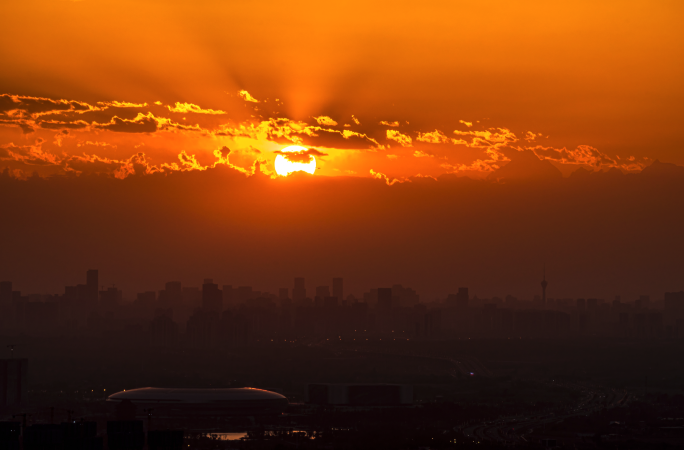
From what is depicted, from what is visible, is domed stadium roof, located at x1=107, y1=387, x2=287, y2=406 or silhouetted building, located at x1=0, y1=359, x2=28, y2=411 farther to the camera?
silhouetted building, located at x1=0, y1=359, x2=28, y2=411

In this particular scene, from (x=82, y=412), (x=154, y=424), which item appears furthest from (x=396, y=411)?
(x=82, y=412)

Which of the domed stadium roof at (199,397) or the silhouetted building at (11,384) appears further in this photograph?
the silhouetted building at (11,384)

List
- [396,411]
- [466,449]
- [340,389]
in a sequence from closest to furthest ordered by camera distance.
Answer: [466,449] < [396,411] < [340,389]

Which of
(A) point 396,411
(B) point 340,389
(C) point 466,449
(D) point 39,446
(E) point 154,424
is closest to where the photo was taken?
(D) point 39,446

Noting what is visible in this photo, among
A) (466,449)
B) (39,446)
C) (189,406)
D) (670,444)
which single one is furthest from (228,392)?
(39,446)

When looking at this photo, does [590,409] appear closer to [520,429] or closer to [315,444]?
[520,429]

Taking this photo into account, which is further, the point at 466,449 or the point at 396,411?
the point at 396,411

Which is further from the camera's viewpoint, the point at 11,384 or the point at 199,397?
the point at 11,384

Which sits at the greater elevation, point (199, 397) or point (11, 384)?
point (11, 384)

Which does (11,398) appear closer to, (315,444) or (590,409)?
(315,444)
